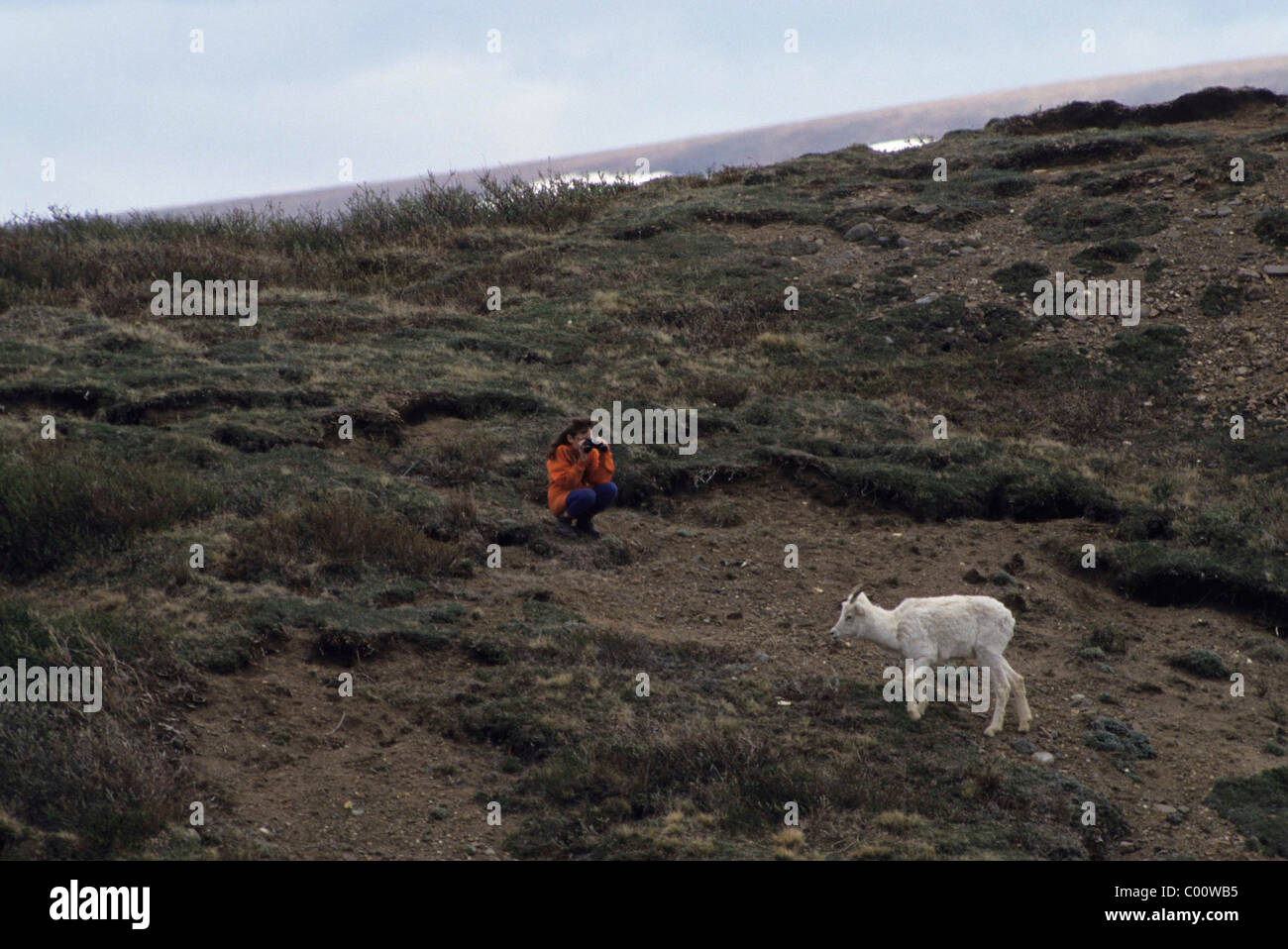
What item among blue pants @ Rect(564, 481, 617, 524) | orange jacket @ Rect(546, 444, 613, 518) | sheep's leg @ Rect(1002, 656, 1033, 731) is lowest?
sheep's leg @ Rect(1002, 656, 1033, 731)

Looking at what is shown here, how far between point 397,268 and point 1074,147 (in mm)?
14454

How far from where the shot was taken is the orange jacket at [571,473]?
11.5m

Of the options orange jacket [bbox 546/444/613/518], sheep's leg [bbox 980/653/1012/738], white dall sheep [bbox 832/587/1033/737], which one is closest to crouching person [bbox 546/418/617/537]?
orange jacket [bbox 546/444/613/518]

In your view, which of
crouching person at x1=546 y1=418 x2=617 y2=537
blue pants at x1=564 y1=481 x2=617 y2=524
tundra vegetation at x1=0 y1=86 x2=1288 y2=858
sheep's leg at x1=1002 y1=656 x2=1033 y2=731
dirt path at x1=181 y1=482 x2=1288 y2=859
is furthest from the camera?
crouching person at x1=546 y1=418 x2=617 y2=537

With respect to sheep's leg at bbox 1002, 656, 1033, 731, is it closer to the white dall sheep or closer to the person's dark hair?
the white dall sheep

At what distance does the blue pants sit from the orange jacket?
0.23 feet

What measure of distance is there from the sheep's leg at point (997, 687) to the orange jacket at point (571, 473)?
15.0 feet

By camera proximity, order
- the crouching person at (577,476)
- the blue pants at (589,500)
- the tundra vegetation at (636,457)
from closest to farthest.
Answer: the tundra vegetation at (636,457) < the blue pants at (589,500) < the crouching person at (577,476)

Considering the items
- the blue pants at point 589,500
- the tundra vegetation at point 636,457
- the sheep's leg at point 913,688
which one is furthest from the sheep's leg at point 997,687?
the blue pants at point 589,500

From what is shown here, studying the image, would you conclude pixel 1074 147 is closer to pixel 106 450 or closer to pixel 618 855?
pixel 106 450

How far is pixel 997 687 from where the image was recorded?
8.32m

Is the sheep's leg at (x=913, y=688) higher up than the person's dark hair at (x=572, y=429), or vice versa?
the person's dark hair at (x=572, y=429)

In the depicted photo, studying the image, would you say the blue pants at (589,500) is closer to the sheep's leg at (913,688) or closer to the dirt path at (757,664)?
the dirt path at (757,664)

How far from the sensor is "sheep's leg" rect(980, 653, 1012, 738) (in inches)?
324
